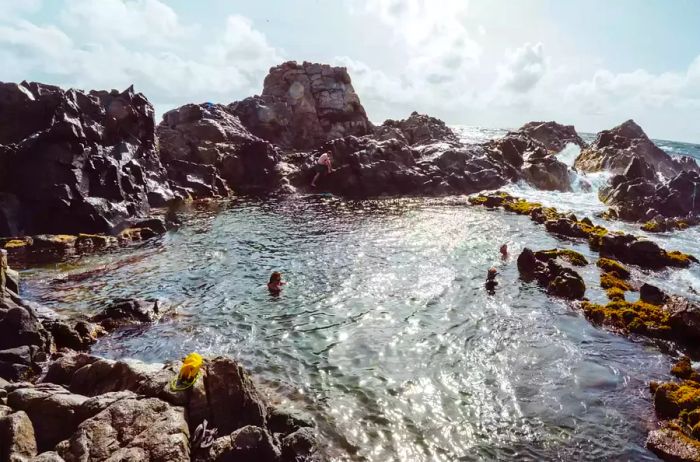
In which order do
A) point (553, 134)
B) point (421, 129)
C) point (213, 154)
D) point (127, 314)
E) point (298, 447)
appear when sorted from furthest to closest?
point (553, 134), point (421, 129), point (213, 154), point (127, 314), point (298, 447)

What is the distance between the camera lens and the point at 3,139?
43.4 m

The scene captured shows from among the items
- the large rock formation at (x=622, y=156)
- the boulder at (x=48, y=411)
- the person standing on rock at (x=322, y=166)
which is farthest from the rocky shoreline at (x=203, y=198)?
the person standing on rock at (x=322, y=166)

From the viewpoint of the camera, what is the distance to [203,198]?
60.4 m

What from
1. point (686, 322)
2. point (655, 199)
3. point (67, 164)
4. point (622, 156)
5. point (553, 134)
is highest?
point (553, 134)

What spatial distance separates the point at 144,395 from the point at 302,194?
173ft

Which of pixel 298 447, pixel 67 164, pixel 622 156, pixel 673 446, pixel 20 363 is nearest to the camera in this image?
pixel 298 447

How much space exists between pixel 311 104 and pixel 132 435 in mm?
100061

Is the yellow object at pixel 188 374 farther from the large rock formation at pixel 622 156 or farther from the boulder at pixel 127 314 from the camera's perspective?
the large rock formation at pixel 622 156

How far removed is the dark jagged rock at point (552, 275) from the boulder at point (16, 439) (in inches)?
1023

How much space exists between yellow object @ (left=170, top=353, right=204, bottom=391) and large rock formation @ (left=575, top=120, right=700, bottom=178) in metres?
81.8

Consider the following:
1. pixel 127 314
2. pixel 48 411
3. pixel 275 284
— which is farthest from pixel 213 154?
pixel 48 411

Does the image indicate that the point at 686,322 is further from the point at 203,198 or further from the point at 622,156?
the point at 622,156

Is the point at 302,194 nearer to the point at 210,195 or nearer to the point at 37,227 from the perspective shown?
the point at 210,195

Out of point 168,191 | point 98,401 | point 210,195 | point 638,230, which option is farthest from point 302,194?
point 98,401
